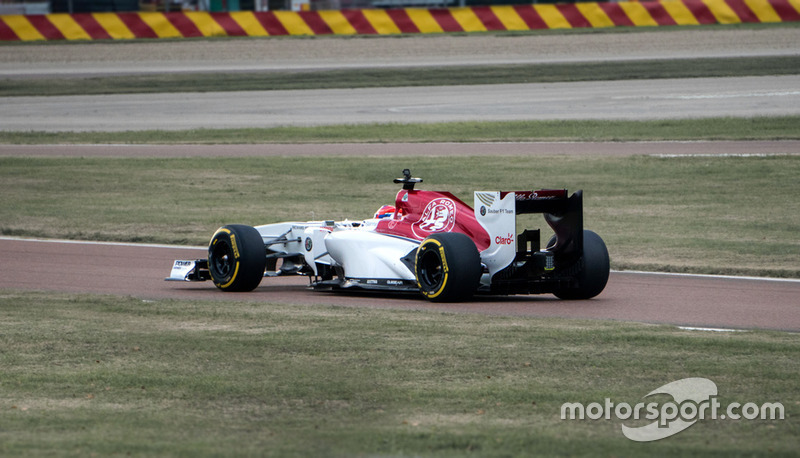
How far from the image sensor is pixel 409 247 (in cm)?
1220

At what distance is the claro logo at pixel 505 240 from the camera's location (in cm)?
1157

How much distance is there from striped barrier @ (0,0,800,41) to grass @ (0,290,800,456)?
33891 millimetres

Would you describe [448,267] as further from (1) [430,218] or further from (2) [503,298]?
(2) [503,298]

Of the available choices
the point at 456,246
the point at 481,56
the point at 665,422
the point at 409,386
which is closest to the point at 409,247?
the point at 456,246

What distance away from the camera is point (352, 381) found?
8125mm

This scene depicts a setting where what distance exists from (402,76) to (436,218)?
26.1 meters

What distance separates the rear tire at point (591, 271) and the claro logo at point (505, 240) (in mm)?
880

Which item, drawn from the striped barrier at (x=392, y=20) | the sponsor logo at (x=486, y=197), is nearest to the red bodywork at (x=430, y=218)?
the sponsor logo at (x=486, y=197)

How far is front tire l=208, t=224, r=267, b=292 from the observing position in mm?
12758

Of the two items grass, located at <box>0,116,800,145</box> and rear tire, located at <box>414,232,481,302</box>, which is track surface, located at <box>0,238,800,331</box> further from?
grass, located at <box>0,116,800,145</box>

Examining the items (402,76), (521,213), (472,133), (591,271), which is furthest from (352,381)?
(402,76)

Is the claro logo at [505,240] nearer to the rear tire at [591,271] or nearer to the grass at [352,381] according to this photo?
the rear tire at [591,271]

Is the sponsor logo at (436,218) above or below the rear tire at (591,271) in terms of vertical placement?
above

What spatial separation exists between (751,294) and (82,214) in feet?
38.1
